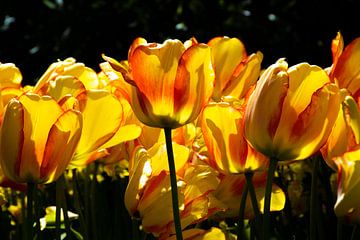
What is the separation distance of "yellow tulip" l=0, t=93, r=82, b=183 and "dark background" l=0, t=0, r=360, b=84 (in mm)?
3477

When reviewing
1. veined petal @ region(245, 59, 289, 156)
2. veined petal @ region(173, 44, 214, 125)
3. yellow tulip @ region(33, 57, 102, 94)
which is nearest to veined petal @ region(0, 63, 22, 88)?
yellow tulip @ region(33, 57, 102, 94)

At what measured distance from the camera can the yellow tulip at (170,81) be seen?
0.91 meters

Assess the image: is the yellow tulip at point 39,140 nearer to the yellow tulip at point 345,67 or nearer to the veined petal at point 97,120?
the veined petal at point 97,120

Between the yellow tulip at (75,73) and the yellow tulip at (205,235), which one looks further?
the yellow tulip at (75,73)

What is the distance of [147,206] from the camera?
36.0 inches

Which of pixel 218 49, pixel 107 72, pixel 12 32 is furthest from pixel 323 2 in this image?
pixel 107 72

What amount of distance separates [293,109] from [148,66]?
17 centimetres

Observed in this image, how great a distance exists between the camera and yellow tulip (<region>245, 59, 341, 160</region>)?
33.4 inches

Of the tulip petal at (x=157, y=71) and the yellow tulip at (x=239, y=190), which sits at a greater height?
the tulip petal at (x=157, y=71)

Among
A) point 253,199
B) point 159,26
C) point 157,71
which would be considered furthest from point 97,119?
point 159,26

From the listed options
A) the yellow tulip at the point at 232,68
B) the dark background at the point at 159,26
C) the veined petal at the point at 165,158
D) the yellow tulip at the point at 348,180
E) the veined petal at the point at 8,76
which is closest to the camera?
the yellow tulip at the point at 348,180

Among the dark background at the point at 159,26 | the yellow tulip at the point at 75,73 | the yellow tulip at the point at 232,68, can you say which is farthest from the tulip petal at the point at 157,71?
the dark background at the point at 159,26

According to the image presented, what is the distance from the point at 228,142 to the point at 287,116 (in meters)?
0.09

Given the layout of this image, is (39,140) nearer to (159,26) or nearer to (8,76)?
(8,76)
